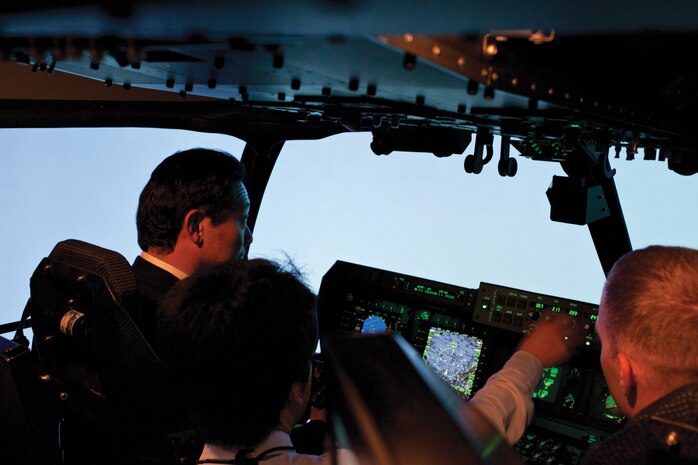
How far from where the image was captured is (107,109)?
2.87 m

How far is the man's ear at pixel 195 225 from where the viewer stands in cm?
196

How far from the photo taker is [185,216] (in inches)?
76.9

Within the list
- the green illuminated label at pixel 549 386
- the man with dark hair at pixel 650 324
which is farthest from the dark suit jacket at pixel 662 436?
the green illuminated label at pixel 549 386

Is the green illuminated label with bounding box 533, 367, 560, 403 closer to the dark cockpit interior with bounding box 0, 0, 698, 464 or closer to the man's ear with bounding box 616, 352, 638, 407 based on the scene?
the dark cockpit interior with bounding box 0, 0, 698, 464

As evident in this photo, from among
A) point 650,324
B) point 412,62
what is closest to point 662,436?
point 650,324

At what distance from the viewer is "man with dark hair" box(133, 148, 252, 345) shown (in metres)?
1.95

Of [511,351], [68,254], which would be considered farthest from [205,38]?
[511,351]

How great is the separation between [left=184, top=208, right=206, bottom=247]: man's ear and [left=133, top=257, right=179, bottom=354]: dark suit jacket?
0.13 meters

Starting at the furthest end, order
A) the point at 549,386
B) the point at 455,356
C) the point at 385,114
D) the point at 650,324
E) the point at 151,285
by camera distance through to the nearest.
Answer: the point at 455,356 → the point at 549,386 → the point at 151,285 → the point at 385,114 → the point at 650,324

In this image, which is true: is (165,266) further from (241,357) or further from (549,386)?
(549,386)

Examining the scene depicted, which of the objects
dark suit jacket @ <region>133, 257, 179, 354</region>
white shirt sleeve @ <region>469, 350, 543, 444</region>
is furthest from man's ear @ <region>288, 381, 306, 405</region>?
dark suit jacket @ <region>133, 257, 179, 354</region>

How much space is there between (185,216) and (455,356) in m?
0.98

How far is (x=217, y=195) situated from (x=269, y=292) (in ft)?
2.78

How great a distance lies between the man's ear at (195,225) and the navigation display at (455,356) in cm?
84
